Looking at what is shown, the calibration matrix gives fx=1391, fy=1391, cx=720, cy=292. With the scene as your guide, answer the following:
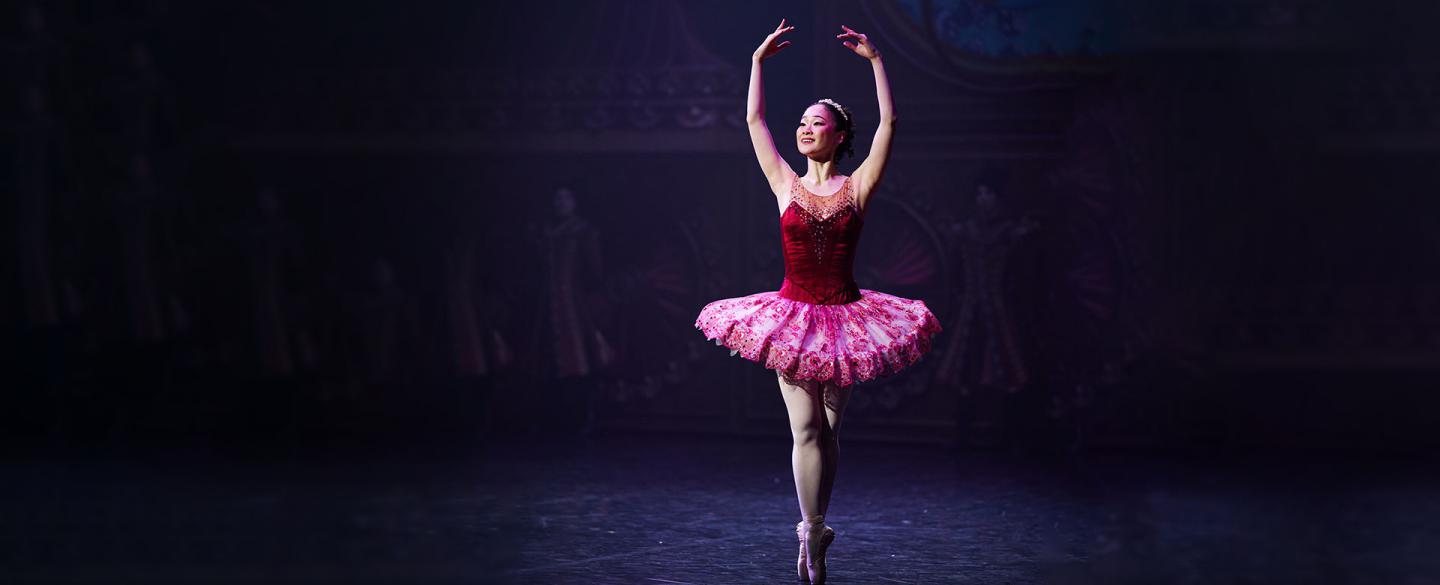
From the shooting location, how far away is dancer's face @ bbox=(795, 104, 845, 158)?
3.56 m

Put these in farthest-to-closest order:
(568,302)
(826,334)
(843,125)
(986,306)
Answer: (568,302) → (986,306) → (843,125) → (826,334)

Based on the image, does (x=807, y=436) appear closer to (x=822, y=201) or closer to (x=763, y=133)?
(x=822, y=201)

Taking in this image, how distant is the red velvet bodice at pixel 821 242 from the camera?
3.56 meters

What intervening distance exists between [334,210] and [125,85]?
3.69ft

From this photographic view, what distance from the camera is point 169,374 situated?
21.4ft

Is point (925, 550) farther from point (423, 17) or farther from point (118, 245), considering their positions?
point (118, 245)

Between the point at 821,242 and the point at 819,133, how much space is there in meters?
0.28

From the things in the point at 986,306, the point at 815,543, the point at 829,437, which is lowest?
the point at 815,543

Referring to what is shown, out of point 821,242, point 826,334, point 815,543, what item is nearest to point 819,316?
point 826,334

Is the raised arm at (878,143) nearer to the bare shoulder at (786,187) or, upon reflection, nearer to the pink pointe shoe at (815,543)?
the bare shoulder at (786,187)

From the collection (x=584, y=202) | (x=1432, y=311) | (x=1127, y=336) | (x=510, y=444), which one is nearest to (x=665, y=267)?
(x=584, y=202)

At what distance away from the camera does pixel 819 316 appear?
3.54 m

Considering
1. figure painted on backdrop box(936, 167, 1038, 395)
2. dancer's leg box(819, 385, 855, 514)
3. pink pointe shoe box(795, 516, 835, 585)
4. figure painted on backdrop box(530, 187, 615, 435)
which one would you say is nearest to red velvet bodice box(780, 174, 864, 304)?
dancer's leg box(819, 385, 855, 514)

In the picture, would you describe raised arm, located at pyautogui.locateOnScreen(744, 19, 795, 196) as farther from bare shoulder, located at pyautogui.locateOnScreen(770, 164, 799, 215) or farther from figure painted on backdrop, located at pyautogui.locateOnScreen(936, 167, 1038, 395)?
figure painted on backdrop, located at pyautogui.locateOnScreen(936, 167, 1038, 395)
